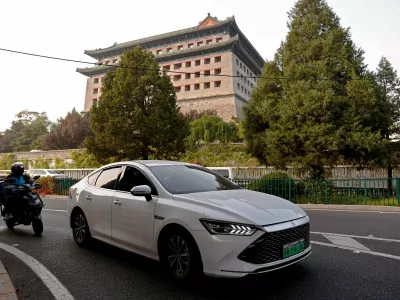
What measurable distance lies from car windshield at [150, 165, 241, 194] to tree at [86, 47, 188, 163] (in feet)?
50.6

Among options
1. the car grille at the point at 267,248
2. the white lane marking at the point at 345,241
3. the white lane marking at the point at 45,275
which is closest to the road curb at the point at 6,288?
the white lane marking at the point at 45,275

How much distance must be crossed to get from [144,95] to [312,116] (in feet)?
35.4

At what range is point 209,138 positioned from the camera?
3616cm

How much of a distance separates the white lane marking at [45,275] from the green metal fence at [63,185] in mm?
15145

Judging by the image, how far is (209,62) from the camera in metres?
67.8

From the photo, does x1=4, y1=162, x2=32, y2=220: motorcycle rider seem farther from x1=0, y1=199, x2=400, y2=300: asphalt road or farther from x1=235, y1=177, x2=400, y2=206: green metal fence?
x1=235, y1=177, x2=400, y2=206: green metal fence

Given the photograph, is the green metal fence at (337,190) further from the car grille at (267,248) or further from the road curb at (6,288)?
the road curb at (6,288)

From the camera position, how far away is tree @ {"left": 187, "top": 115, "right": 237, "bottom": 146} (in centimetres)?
3625

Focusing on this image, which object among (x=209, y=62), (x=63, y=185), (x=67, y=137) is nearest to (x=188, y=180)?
(x=63, y=185)

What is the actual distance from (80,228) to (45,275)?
1526 millimetres

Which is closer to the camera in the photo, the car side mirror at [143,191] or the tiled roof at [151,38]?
the car side mirror at [143,191]

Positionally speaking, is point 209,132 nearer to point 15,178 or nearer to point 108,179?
point 15,178

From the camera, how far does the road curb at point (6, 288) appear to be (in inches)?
137

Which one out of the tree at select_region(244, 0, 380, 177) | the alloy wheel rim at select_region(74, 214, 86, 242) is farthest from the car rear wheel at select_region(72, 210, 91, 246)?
the tree at select_region(244, 0, 380, 177)
